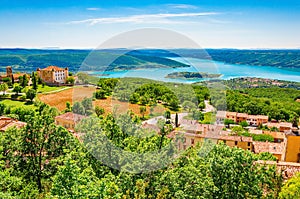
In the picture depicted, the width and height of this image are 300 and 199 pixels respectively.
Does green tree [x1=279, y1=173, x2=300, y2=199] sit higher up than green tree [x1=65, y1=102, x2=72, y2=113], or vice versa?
green tree [x1=279, y1=173, x2=300, y2=199]

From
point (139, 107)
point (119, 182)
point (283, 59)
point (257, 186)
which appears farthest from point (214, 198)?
point (283, 59)

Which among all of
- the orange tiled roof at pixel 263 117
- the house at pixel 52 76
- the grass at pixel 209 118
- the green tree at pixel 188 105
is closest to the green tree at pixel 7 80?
the house at pixel 52 76

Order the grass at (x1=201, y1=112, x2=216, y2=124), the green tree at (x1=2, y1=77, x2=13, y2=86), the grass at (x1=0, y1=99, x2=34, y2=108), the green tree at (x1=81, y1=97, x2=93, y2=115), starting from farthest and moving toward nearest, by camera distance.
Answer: the green tree at (x1=2, y1=77, x2=13, y2=86) → the grass at (x1=0, y1=99, x2=34, y2=108) → the grass at (x1=201, y1=112, x2=216, y2=124) → the green tree at (x1=81, y1=97, x2=93, y2=115)

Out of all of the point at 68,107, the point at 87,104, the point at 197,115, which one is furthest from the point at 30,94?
the point at 197,115

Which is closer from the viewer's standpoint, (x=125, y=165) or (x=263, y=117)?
(x=125, y=165)

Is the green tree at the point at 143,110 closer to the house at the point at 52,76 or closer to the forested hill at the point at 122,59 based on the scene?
the forested hill at the point at 122,59

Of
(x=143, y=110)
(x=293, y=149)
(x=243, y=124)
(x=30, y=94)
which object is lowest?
(x=243, y=124)

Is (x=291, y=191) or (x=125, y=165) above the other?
(x=125, y=165)

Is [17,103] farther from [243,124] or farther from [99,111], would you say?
[99,111]

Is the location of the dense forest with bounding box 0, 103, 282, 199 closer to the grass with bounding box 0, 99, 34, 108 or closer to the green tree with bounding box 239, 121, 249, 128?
the green tree with bounding box 239, 121, 249, 128

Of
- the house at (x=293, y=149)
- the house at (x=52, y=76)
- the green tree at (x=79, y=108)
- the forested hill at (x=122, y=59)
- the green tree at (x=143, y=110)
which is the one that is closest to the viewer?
the green tree at (x=143, y=110)

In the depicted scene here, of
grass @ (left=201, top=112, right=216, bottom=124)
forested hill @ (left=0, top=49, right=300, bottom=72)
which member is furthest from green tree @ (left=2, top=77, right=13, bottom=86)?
Result: grass @ (left=201, top=112, right=216, bottom=124)

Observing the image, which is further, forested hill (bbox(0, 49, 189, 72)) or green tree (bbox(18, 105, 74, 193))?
forested hill (bbox(0, 49, 189, 72))
